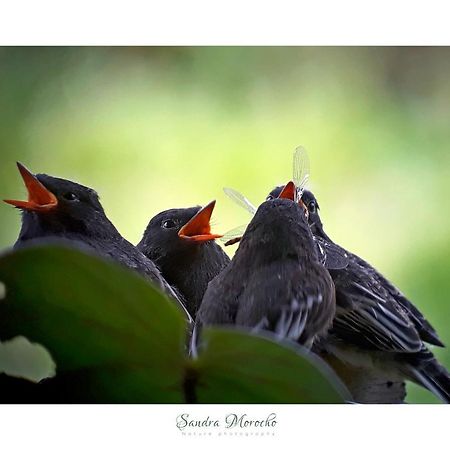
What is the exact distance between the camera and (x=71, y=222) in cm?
89

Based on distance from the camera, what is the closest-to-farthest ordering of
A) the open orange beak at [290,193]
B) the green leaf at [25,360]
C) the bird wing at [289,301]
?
the green leaf at [25,360]
the bird wing at [289,301]
the open orange beak at [290,193]

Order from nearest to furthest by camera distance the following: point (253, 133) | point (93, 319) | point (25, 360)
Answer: point (93, 319) → point (25, 360) → point (253, 133)

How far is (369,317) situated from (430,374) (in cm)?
12

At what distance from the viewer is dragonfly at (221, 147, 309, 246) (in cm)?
93

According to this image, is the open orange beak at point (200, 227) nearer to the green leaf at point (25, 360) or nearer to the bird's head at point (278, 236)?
the bird's head at point (278, 236)

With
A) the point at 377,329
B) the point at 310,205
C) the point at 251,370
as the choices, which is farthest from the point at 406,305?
the point at 251,370

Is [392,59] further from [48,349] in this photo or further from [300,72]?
[48,349]

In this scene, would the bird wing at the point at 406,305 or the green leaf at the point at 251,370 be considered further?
the bird wing at the point at 406,305

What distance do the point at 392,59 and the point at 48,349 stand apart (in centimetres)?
69

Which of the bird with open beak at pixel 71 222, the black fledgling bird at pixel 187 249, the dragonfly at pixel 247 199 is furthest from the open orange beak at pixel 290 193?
the bird with open beak at pixel 71 222

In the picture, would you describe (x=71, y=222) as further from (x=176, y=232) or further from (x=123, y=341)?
(x=123, y=341)

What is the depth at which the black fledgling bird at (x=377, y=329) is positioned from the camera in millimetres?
890

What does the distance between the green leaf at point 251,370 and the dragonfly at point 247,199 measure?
34 cm

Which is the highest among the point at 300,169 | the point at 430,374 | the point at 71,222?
the point at 300,169
